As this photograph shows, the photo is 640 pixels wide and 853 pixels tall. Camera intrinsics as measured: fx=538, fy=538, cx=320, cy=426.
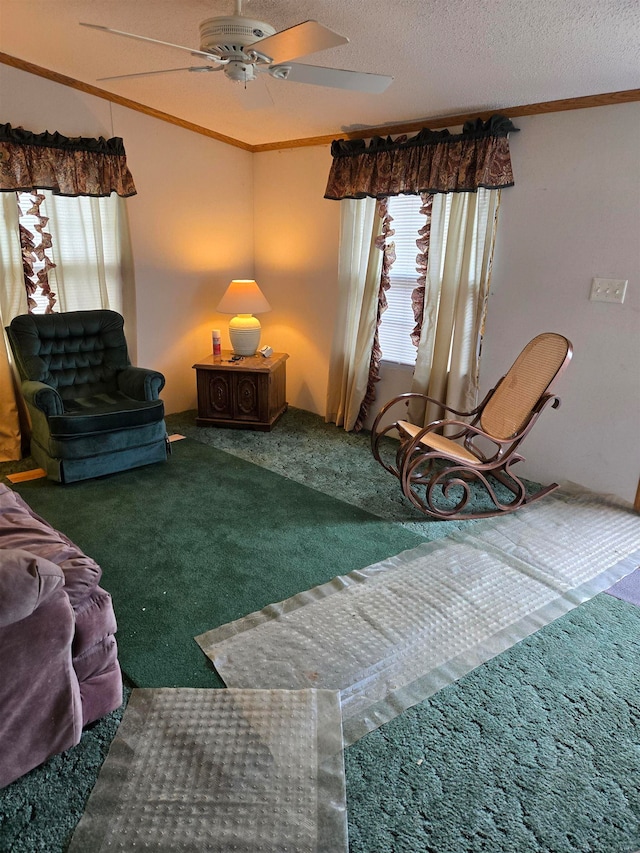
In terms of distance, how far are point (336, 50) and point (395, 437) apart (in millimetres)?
2613

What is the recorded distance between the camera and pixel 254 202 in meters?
4.91

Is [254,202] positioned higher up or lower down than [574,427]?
higher up

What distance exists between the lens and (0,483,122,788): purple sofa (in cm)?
139

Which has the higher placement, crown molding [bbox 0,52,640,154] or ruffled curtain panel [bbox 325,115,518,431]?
crown molding [bbox 0,52,640,154]

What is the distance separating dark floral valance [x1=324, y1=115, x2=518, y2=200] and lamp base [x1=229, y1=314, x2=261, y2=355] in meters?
1.15

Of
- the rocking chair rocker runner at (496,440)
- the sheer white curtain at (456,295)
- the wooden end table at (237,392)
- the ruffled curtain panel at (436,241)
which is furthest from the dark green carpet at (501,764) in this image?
the wooden end table at (237,392)

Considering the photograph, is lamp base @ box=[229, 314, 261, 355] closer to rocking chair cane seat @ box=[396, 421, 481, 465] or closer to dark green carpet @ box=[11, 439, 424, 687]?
dark green carpet @ box=[11, 439, 424, 687]

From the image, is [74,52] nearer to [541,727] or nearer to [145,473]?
[145,473]

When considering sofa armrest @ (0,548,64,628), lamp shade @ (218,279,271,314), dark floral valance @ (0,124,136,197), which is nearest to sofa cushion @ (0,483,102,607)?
sofa armrest @ (0,548,64,628)

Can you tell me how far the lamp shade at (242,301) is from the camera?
428cm

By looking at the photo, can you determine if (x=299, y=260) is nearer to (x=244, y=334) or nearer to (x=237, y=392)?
(x=244, y=334)

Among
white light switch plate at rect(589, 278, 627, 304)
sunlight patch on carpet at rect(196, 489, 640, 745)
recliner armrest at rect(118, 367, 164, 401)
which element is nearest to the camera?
sunlight patch on carpet at rect(196, 489, 640, 745)

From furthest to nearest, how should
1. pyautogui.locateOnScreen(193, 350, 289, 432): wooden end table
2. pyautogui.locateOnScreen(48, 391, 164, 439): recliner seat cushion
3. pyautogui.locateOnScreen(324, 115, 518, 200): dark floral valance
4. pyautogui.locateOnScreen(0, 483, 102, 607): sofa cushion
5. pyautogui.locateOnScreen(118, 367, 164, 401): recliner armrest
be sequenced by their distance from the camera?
1. pyautogui.locateOnScreen(193, 350, 289, 432): wooden end table
2. pyautogui.locateOnScreen(118, 367, 164, 401): recliner armrest
3. pyautogui.locateOnScreen(324, 115, 518, 200): dark floral valance
4. pyautogui.locateOnScreen(48, 391, 164, 439): recliner seat cushion
5. pyautogui.locateOnScreen(0, 483, 102, 607): sofa cushion

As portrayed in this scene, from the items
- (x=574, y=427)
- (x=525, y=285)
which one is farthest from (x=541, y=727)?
(x=525, y=285)
